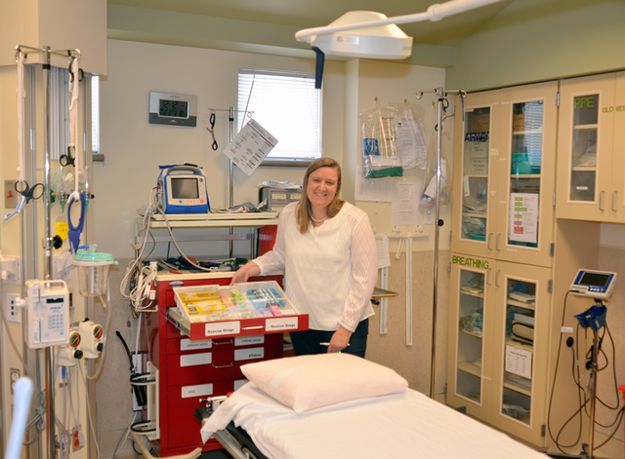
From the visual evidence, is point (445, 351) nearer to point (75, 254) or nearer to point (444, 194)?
point (444, 194)

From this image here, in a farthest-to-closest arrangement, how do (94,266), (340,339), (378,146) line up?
(378,146)
(340,339)
(94,266)

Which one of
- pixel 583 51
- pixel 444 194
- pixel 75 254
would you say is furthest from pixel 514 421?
pixel 75 254

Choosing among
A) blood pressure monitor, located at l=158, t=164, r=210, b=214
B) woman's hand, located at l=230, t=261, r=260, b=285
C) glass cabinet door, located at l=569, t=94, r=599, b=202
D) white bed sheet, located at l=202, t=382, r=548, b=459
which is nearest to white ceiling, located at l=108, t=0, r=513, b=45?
glass cabinet door, located at l=569, t=94, r=599, b=202

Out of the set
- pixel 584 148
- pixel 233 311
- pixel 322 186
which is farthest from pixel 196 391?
pixel 584 148

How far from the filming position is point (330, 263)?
2.94m

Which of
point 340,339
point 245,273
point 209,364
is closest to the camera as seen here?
point 340,339

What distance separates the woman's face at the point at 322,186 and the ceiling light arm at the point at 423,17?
0.83 metres

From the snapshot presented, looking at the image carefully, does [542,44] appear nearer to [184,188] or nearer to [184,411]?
[184,188]

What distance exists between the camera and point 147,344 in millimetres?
3564

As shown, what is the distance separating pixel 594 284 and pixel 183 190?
2144mm

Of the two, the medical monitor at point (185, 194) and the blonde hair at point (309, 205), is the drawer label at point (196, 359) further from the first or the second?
the blonde hair at point (309, 205)

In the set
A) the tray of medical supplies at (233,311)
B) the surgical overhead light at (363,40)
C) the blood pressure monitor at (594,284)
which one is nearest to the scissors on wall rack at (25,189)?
the tray of medical supplies at (233,311)

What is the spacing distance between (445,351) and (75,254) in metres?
2.77

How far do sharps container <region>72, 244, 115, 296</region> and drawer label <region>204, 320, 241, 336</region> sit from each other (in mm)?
448
